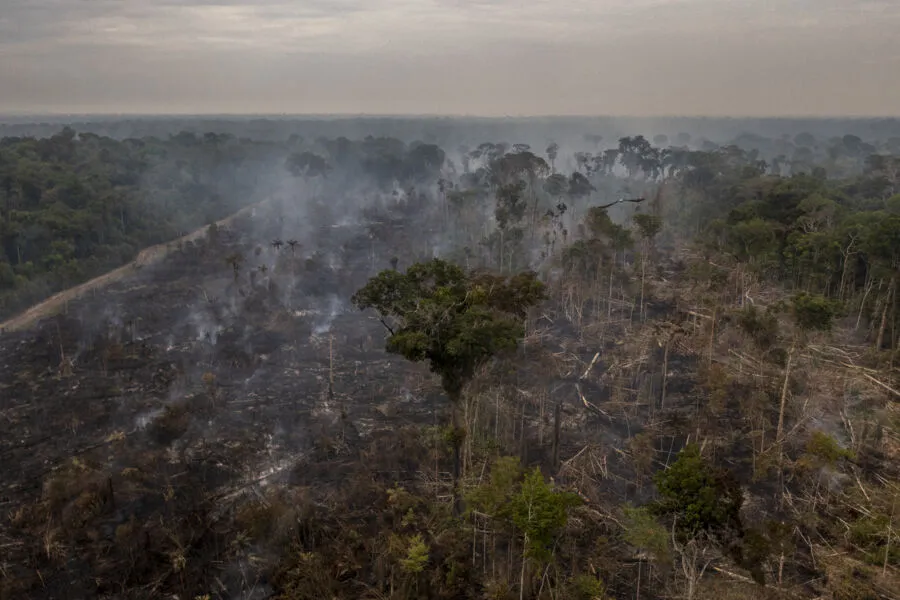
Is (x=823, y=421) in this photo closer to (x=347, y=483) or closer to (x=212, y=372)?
(x=347, y=483)

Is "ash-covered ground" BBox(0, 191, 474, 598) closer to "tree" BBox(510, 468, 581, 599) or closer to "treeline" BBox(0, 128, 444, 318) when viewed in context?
"treeline" BBox(0, 128, 444, 318)

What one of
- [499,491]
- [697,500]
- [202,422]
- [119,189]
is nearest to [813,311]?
[697,500]

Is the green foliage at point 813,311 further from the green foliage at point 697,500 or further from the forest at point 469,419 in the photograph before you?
the green foliage at point 697,500

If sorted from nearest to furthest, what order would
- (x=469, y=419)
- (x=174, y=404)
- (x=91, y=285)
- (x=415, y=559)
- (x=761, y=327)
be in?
1. (x=415, y=559)
2. (x=469, y=419)
3. (x=761, y=327)
4. (x=174, y=404)
5. (x=91, y=285)

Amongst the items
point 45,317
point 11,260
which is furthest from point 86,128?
point 45,317

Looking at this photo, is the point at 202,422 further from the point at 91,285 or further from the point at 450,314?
the point at 91,285
